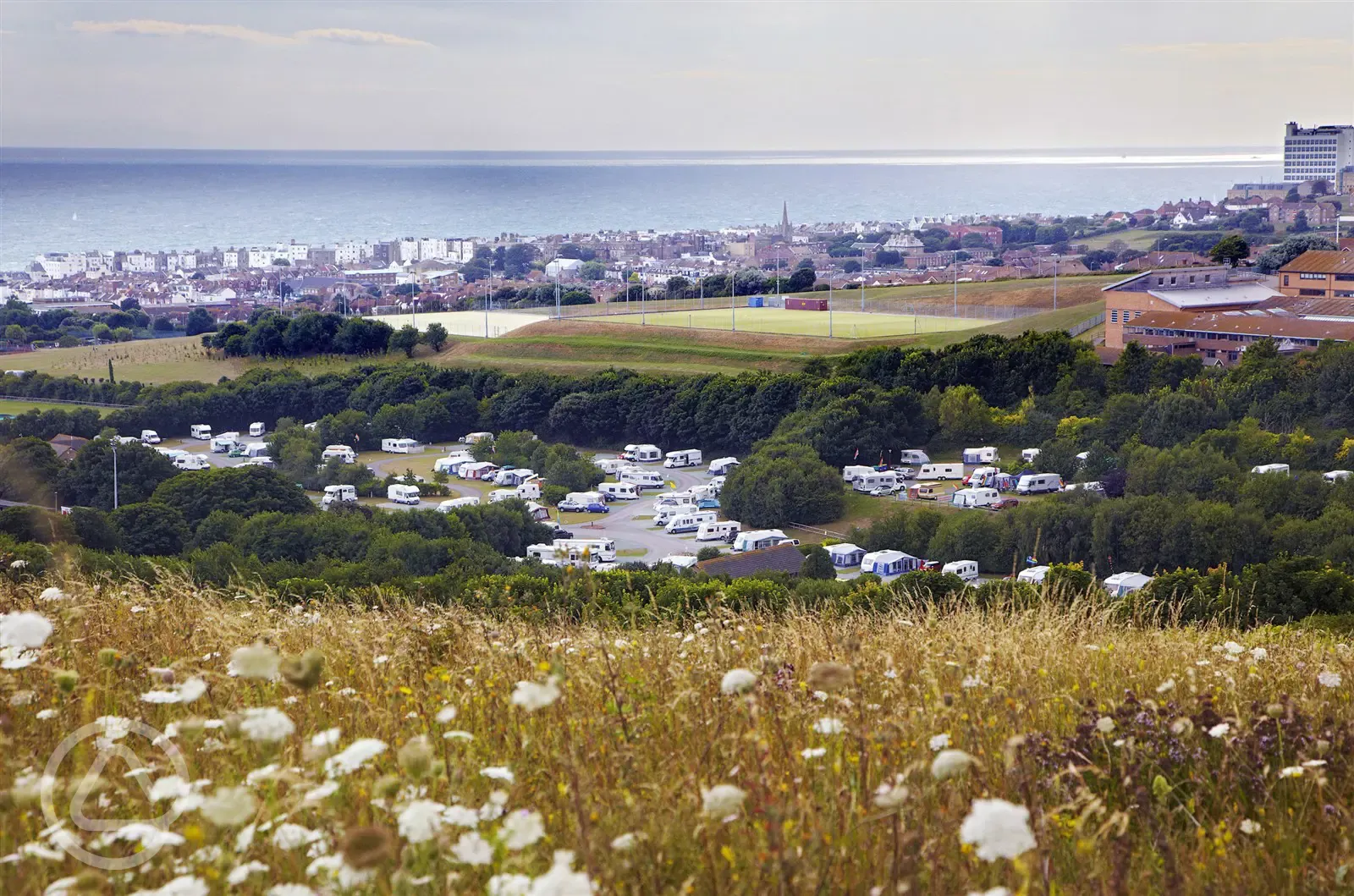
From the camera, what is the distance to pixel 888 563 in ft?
43.0

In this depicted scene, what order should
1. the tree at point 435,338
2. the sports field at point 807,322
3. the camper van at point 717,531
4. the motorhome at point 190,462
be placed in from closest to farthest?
the camper van at point 717,531, the motorhome at point 190,462, the sports field at point 807,322, the tree at point 435,338

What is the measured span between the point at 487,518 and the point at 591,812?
1353 cm

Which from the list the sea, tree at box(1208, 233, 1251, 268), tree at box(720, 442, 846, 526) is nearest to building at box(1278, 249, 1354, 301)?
tree at box(1208, 233, 1251, 268)

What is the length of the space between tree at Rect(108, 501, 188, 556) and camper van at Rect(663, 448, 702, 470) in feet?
27.0

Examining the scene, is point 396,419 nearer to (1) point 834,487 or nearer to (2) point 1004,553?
(1) point 834,487

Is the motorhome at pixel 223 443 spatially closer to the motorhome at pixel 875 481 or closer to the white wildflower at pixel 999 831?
the motorhome at pixel 875 481

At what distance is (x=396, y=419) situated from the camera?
874 inches

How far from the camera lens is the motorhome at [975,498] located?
1578 cm

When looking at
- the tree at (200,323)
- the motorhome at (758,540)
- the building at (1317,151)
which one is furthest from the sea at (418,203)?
the motorhome at (758,540)

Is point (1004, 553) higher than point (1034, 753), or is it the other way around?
point (1034, 753)

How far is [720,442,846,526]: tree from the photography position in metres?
16.1

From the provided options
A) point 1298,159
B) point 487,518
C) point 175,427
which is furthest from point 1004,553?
point 1298,159

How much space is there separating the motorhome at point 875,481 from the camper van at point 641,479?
3.06 m

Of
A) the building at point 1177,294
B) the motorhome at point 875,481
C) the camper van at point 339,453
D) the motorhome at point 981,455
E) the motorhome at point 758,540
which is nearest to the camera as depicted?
the motorhome at point 758,540
